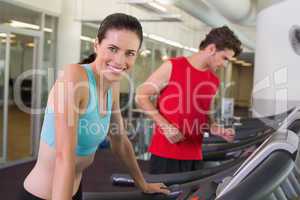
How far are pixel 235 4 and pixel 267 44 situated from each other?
2.55 m

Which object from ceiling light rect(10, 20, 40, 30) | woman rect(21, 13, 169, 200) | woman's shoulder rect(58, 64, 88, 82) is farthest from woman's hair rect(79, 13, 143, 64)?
ceiling light rect(10, 20, 40, 30)

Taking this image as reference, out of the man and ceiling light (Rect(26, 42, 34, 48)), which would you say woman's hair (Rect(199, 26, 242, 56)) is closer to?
the man

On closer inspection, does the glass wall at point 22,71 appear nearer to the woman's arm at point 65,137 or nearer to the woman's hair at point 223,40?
the woman's hair at point 223,40

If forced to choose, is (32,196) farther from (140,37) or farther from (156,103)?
(156,103)

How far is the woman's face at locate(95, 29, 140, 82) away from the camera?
1.19 m

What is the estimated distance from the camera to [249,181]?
891 millimetres

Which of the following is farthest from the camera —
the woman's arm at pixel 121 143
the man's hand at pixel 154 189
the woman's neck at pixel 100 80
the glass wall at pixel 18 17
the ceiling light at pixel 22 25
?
the ceiling light at pixel 22 25

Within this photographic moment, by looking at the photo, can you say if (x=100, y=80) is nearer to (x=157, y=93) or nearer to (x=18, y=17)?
(x=157, y=93)

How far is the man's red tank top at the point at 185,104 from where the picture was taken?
227 cm

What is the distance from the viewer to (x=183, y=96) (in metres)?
2.26

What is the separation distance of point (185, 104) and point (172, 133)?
7.4 inches

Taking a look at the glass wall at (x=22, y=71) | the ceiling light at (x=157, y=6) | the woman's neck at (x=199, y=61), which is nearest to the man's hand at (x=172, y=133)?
→ the woman's neck at (x=199, y=61)

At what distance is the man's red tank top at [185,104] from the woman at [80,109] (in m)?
0.90

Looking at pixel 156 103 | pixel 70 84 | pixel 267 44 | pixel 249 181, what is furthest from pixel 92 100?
pixel 267 44
